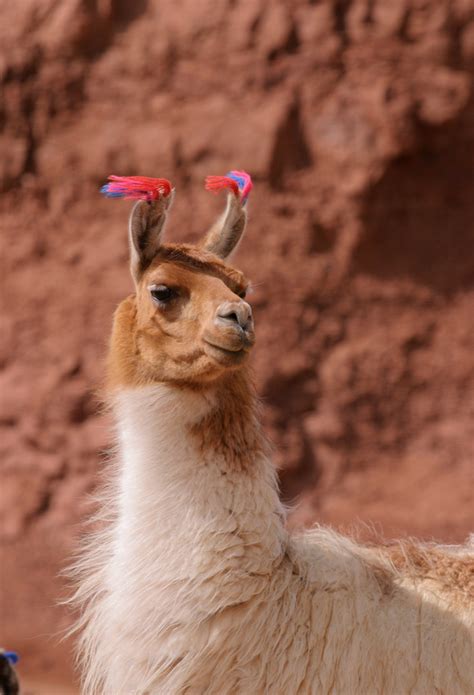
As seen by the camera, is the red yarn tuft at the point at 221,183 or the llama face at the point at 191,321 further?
the red yarn tuft at the point at 221,183

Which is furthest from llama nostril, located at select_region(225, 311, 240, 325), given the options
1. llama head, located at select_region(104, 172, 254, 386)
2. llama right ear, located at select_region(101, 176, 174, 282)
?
llama right ear, located at select_region(101, 176, 174, 282)

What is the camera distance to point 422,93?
7.52m

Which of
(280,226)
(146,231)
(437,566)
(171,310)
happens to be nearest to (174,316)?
(171,310)

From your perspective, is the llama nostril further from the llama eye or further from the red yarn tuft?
the red yarn tuft

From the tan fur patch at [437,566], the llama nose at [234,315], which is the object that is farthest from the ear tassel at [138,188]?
the tan fur patch at [437,566]

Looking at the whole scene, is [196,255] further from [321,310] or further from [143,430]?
[321,310]

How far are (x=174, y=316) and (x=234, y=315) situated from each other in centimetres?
24

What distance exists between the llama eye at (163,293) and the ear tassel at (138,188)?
302 mm

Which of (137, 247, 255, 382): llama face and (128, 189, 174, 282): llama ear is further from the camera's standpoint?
(128, 189, 174, 282): llama ear

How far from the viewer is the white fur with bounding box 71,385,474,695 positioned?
10.3ft

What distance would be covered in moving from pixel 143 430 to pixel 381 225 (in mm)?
4708

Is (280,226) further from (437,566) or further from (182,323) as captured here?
(437,566)

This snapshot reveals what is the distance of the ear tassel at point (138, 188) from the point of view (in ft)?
11.4

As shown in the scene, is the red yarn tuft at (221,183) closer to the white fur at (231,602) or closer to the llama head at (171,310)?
the llama head at (171,310)
